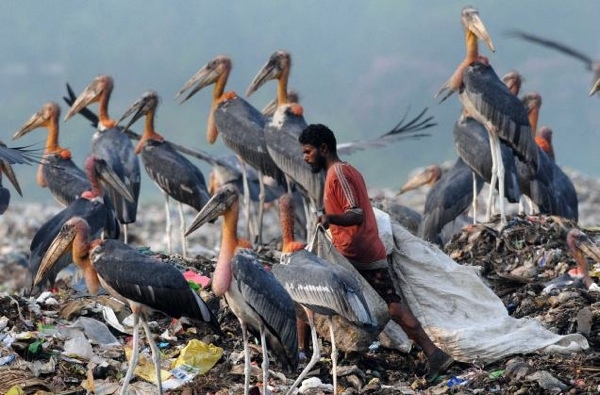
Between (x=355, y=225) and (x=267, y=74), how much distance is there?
6508mm

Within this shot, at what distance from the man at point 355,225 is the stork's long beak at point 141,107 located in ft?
20.2

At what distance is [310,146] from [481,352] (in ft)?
5.31

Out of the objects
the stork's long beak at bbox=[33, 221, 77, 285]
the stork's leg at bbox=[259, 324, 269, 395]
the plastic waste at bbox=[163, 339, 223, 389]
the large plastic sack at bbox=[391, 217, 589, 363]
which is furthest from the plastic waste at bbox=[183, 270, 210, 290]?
the stork's leg at bbox=[259, 324, 269, 395]

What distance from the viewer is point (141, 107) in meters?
14.1

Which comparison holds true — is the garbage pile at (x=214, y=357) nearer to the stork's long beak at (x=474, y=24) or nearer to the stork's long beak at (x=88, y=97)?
the stork's long beak at (x=474, y=24)

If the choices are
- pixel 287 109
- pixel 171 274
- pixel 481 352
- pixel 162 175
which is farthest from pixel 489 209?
pixel 171 274

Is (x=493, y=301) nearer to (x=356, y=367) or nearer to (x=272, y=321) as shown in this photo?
(x=356, y=367)

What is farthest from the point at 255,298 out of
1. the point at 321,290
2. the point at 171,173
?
the point at 171,173

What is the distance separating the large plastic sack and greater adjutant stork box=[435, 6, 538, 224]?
2845 millimetres

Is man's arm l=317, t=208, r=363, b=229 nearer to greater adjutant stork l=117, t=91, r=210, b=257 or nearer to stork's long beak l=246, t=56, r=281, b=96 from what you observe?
greater adjutant stork l=117, t=91, r=210, b=257

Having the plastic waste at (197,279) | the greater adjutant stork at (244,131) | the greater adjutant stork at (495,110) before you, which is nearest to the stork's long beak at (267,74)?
the greater adjutant stork at (244,131)

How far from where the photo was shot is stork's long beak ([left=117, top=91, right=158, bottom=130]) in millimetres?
14102

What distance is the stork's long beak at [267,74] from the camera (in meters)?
14.2

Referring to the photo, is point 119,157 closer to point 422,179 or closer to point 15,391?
point 422,179
